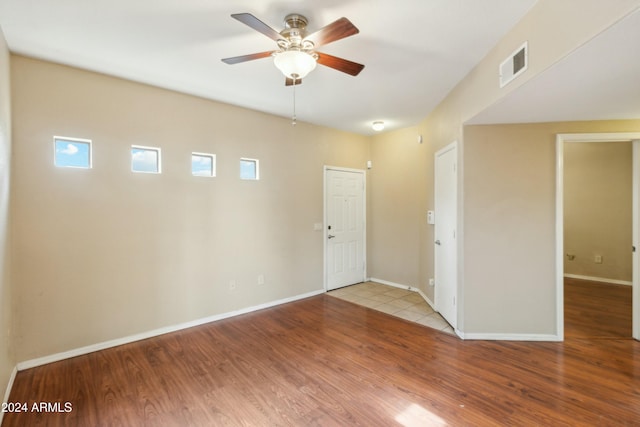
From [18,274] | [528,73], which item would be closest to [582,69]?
[528,73]

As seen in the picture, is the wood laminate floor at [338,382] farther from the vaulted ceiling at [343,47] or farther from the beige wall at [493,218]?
the vaulted ceiling at [343,47]

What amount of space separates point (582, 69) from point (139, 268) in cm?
406

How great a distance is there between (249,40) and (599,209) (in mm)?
6338

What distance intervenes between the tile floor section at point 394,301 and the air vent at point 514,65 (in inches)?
102

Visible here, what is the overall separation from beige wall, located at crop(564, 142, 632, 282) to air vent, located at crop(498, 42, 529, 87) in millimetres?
4409

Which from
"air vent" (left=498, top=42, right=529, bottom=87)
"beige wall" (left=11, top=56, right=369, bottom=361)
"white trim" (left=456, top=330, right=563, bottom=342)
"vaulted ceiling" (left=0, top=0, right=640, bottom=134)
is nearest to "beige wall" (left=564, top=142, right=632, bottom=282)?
"vaulted ceiling" (left=0, top=0, right=640, bottom=134)

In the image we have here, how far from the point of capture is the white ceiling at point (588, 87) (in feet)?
4.99

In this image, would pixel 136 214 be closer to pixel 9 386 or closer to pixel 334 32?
pixel 9 386

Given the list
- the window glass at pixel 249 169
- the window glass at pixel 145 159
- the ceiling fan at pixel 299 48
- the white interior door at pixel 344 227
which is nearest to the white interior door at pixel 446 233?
the white interior door at pixel 344 227

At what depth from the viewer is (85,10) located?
1.94 meters

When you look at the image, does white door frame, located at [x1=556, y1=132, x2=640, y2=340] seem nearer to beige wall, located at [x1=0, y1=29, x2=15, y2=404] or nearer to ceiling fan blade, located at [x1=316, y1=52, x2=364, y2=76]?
ceiling fan blade, located at [x1=316, y1=52, x2=364, y2=76]

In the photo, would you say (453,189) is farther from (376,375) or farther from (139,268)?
(139,268)

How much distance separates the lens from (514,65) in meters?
2.12

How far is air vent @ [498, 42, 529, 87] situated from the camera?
2.00m
